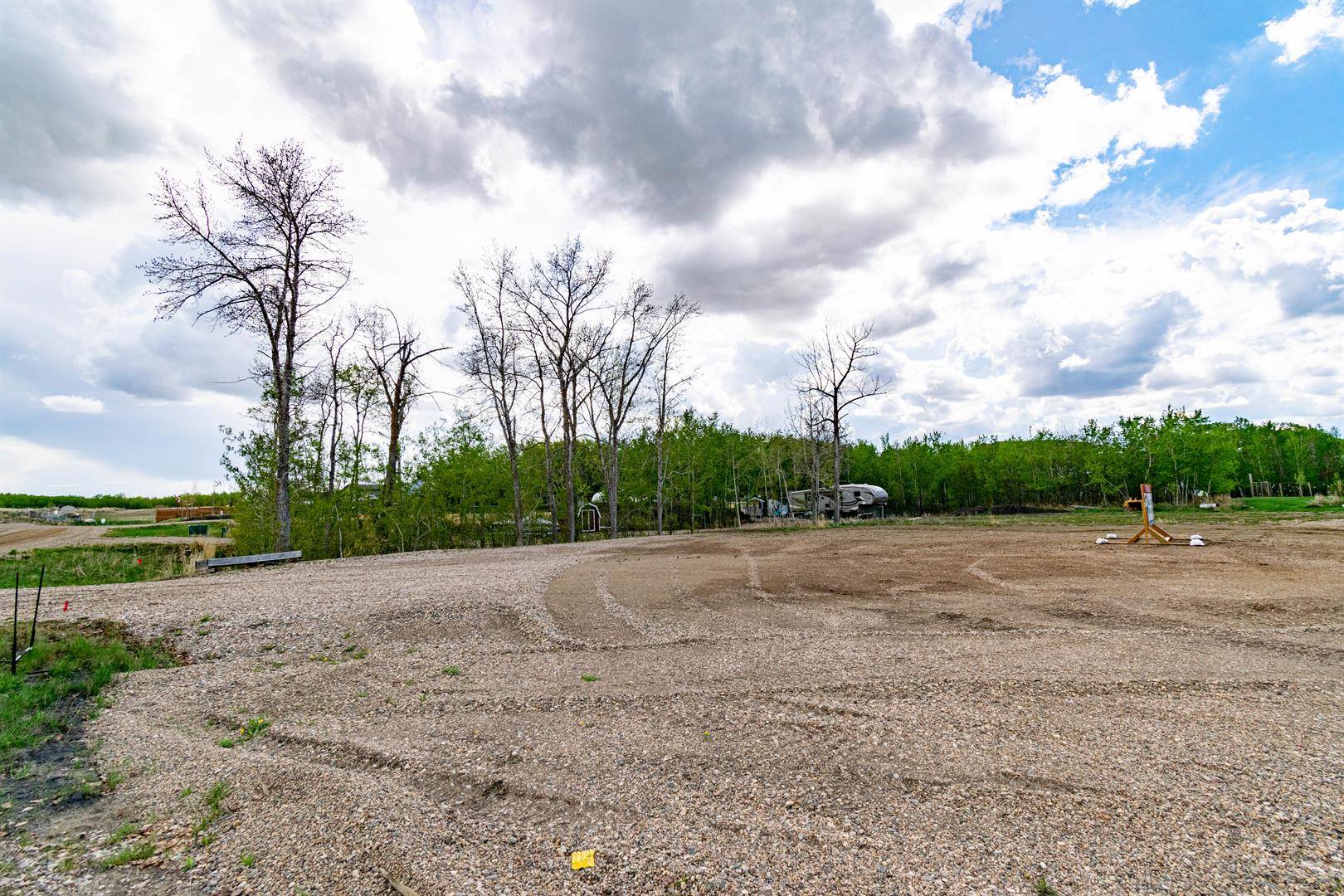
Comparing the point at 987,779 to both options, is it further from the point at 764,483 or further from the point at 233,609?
the point at 764,483

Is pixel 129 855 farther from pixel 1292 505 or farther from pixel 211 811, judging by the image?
pixel 1292 505

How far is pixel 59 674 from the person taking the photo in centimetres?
636

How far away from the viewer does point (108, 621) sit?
8219mm

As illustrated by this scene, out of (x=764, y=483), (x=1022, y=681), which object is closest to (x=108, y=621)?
(x=1022, y=681)

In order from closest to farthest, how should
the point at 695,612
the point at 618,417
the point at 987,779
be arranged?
the point at 987,779
the point at 695,612
the point at 618,417

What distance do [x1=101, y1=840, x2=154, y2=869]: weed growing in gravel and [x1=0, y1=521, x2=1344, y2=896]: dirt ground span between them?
2.4 inches

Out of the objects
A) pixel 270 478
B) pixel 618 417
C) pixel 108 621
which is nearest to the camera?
pixel 108 621

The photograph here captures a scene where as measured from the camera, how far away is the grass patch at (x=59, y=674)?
195 inches

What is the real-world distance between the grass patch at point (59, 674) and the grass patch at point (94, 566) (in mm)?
6190

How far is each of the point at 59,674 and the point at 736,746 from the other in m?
7.10

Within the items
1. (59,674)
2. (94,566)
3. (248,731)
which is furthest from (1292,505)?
(94,566)

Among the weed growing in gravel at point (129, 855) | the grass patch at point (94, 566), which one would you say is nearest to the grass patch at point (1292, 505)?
the weed growing in gravel at point (129, 855)

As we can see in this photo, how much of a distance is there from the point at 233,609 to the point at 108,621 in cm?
136

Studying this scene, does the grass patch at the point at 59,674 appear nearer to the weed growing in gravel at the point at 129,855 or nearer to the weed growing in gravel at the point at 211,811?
the weed growing in gravel at the point at 211,811
